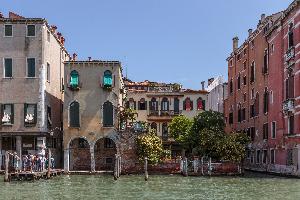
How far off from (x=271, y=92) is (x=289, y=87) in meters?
4.58

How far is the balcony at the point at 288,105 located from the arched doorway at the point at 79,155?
15.1 meters

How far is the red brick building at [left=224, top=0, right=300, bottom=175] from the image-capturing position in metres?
37.5

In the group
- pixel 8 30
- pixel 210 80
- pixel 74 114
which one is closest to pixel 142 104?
pixel 210 80

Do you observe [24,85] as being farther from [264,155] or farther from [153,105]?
[153,105]

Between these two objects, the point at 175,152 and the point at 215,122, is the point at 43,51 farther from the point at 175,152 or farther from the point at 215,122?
the point at 175,152

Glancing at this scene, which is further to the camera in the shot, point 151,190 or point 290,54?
point 290,54

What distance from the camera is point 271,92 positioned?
4319 cm

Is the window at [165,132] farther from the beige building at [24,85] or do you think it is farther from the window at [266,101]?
the beige building at [24,85]

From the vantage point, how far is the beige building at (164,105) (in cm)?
6191

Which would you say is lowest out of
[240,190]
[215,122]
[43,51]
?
[240,190]

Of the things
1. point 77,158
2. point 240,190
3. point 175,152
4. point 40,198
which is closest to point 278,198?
point 240,190

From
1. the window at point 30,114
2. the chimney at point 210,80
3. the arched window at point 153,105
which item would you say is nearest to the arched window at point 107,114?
the window at point 30,114

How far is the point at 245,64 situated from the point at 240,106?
4.43 meters

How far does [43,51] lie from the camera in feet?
137
